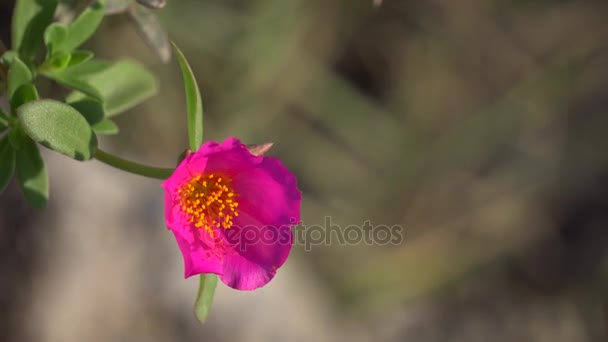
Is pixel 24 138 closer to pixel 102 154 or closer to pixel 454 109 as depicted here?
pixel 102 154

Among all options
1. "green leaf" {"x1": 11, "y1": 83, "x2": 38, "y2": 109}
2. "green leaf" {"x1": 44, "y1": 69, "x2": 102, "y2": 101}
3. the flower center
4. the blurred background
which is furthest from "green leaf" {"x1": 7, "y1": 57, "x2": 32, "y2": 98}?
the blurred background

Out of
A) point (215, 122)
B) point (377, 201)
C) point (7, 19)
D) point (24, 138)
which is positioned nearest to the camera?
point (24, 138)

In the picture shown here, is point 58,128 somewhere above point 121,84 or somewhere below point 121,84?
above

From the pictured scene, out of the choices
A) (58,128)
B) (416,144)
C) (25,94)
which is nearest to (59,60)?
(25,94)

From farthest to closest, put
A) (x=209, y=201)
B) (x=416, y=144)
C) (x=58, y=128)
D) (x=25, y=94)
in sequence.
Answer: (x=416, y=144) → (x=209, y=201) → (x=25, y=94) → (x=58, y=128)

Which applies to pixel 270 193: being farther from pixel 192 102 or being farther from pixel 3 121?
pixel 3 121

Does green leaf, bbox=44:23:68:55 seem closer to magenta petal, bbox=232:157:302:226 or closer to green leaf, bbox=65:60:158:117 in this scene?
green leaf, bbox=65:60:158:117

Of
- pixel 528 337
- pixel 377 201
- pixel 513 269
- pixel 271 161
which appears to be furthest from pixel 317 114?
pixel 271 161
